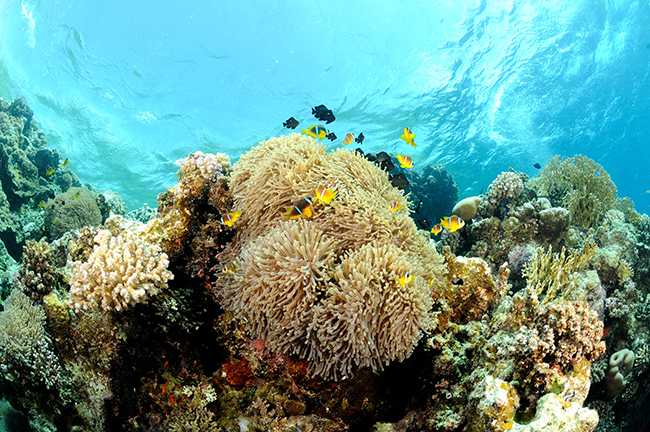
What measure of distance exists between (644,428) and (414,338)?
4902mm

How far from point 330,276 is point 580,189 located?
30.7 feet

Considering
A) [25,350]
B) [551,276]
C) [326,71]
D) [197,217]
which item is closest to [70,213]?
[25,350]

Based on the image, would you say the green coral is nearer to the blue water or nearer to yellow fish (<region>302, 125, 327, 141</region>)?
yellow fish (<region>302, 125, 327, 141</region>)

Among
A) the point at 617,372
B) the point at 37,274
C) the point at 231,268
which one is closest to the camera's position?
the point at 231,268

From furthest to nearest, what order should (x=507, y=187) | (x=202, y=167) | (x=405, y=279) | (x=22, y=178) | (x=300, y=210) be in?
(x=22, y=178)
(x=507, y=187)
(x=202, y=167)
(x=300, y=210)
(x=405, y=279)

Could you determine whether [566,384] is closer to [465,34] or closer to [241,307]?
[241,307]

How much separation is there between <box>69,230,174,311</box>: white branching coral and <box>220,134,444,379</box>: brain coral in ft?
2.19

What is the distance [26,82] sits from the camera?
22703 millimetres

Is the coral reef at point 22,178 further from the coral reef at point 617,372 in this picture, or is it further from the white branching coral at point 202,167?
the coral reef at point 617,372

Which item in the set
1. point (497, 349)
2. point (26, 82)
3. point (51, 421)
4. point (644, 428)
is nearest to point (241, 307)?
point (497, 349)

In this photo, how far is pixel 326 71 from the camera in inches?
781

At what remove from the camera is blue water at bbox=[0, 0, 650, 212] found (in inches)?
704

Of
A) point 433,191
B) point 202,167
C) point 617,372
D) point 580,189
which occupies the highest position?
point 433,191

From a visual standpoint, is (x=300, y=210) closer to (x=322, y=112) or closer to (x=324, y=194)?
(x=324, y=194)
